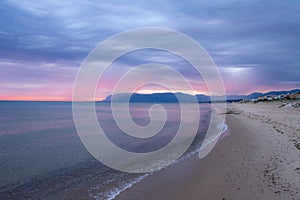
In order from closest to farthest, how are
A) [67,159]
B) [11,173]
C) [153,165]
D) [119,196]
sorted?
[119,196]
[11,173]
[153,165]
[67,159]

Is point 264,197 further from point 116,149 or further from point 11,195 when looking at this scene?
point 116,149

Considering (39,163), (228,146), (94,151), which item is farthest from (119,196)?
(228,146)

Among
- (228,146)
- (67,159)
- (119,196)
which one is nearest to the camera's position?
(119,196)

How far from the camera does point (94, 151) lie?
15.8m

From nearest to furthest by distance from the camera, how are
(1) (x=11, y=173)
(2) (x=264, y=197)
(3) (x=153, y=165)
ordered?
(2) (x=264, y=197) → (1) (x=11, y=173) → (3) (x=153, y=165)

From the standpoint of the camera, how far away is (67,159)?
13.4m

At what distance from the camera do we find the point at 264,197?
676 centimetres

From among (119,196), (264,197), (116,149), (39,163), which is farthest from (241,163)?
(39,163)

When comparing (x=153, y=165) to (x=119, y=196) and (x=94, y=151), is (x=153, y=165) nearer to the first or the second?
(x=119, y=196)

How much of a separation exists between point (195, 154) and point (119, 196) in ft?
22.6

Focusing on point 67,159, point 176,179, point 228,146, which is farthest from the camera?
point 228,146

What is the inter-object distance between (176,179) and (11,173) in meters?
7.05

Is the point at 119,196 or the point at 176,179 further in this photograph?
the point at 176,179

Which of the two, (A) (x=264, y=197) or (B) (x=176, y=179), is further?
(B) (x=176, y=179)
